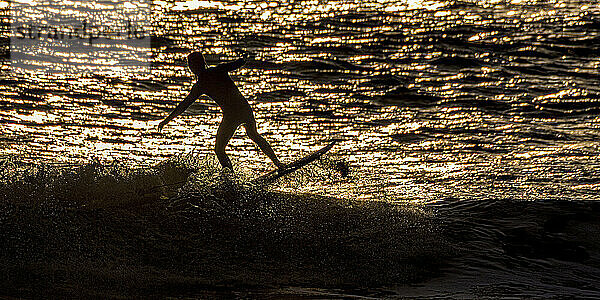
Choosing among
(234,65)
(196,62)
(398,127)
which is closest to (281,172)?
(234,65)

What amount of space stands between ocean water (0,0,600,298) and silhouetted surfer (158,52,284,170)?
1.18 m

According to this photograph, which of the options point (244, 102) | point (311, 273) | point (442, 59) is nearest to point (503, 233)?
→ point (311, 273)

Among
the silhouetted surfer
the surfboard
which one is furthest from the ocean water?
the silhouetted surfer

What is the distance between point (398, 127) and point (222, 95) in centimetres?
688

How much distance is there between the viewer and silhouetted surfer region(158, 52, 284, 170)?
→ 437 inches

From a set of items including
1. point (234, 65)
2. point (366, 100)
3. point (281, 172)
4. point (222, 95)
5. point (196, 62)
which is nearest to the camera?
point (234, 65)

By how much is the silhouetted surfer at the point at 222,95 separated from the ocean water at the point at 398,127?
3.86ft

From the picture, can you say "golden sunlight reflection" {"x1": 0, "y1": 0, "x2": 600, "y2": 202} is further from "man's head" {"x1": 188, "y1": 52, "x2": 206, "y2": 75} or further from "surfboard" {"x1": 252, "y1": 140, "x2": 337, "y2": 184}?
"man's head" {"x1": 188, "y1": 52, "x2": 206, "y2": 75}

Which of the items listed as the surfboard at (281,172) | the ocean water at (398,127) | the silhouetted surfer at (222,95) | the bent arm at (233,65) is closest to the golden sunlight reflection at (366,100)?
the ocean water at (398,127)

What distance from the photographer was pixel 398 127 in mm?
17172

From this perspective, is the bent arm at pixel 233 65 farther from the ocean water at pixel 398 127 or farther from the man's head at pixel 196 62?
the ocean water at pixel 398 127

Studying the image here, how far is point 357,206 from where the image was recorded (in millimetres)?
12234

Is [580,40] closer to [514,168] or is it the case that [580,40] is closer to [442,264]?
[514,168]

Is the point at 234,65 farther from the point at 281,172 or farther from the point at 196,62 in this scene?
the point at 281,172
